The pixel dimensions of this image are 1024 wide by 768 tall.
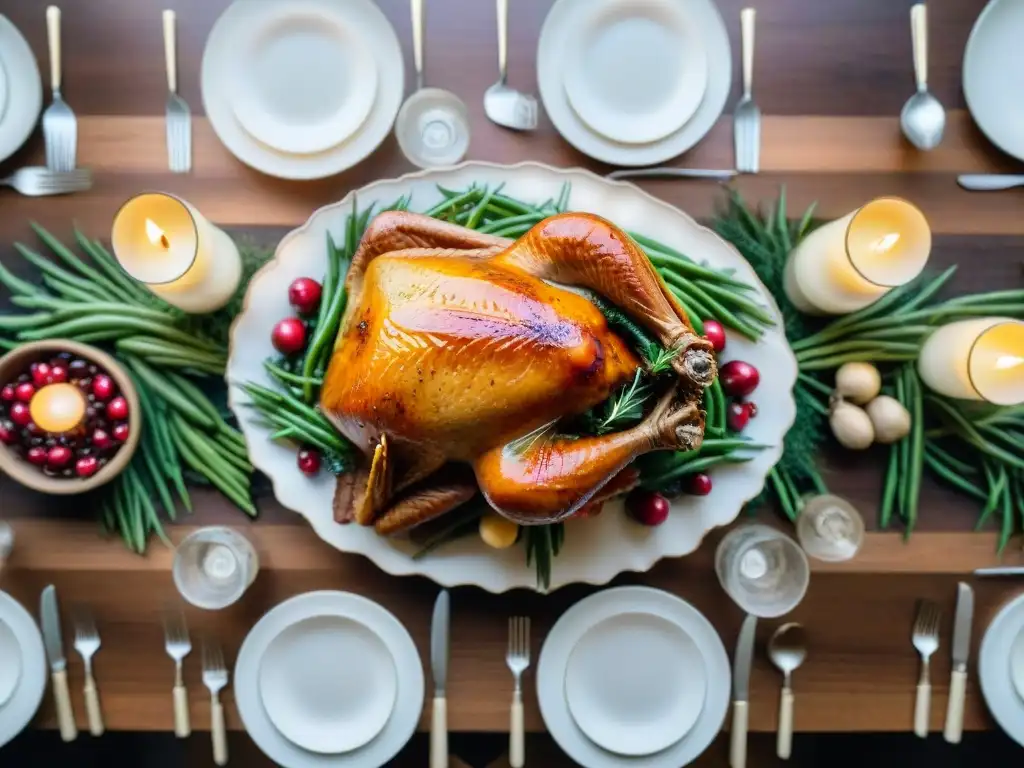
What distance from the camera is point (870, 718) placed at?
61.1 inches

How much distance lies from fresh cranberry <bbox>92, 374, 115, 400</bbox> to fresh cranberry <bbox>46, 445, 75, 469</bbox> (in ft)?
0.34

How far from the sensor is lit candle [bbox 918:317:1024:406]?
136cm

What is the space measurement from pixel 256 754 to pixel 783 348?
124 centimetres

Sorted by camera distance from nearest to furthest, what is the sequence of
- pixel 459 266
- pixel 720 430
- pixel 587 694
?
1. pixel 459 266
2. pixel 720 430
3. pixel 587 694

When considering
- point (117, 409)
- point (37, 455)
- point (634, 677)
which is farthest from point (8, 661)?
point (634, 677)

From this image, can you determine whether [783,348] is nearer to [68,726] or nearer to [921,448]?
[921,448]

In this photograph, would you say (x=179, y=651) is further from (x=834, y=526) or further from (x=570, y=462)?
(x=834, y=526)

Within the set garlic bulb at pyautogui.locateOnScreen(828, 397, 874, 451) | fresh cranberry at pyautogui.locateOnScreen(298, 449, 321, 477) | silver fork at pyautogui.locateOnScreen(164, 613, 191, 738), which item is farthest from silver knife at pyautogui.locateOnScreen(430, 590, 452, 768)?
garlic bulb at pyautogui.locateOnScreen(828, 397, 874, 451)

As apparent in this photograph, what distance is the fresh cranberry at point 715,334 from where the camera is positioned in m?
1.38

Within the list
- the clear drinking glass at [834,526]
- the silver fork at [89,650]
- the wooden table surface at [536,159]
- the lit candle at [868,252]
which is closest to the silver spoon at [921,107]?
the wooden table surface at [536,159]

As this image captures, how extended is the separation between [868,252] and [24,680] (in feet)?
5.51

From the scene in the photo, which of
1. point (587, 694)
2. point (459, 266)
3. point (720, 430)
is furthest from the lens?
point (587, 694)

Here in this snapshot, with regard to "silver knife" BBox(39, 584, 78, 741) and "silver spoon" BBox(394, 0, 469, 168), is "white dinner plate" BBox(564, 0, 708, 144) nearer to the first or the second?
"silver spoon" BBox(394, 0, 469, 168)

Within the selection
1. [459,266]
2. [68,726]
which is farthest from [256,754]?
[459,266]
